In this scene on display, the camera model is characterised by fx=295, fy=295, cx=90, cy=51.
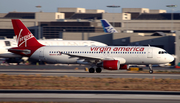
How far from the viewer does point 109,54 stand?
43.4m

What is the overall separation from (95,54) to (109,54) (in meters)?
2.10

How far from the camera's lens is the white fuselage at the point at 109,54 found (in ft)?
141

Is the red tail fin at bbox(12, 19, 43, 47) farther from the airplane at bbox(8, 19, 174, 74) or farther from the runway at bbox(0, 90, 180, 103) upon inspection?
the runway at bbox(0, 90, 180, 103)

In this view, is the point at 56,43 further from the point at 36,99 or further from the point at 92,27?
the point at 92,27

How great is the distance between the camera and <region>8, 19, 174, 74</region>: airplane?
42.9m

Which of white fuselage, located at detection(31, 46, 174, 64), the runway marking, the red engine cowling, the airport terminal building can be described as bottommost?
the runway marking

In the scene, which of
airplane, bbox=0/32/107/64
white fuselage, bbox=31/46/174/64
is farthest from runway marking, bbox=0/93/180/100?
airplane, bbox=0/32/107/64

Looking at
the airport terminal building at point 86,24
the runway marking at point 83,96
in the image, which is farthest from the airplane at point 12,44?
the runway marking at point 83,96

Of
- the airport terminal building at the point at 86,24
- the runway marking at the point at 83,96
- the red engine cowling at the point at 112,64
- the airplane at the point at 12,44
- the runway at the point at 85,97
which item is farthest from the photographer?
the airport terminal building at the point at 86,24

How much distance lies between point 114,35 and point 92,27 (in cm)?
4127

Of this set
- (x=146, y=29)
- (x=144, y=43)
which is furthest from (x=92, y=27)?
(x=144, y=43)

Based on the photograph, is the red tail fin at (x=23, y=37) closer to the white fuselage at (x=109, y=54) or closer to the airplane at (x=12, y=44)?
the white fuselage at (x=109, y=54)

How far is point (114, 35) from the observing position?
93.9 meters

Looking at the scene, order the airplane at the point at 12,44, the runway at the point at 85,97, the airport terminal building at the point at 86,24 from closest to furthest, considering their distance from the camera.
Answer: the runway at the point at 85,97 → the airplane at the point at 12,44 → the airport terminal building at the point at 86,24
